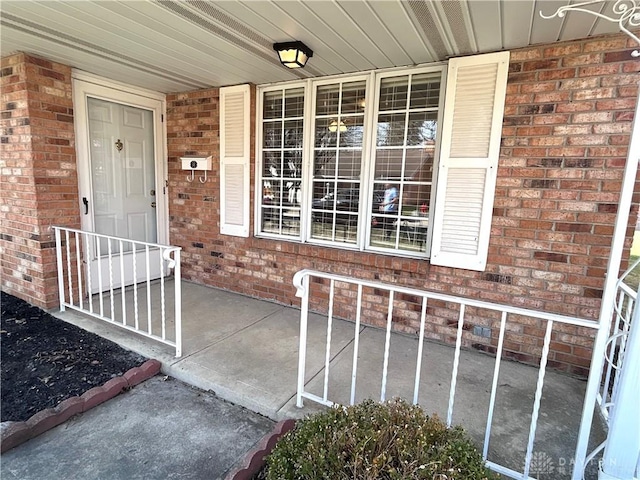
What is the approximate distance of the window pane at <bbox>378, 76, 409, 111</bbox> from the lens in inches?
122

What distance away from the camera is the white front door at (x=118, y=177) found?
358 centimetres

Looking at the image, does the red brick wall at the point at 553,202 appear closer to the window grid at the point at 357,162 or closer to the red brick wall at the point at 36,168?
the window grid at the point at 357,162

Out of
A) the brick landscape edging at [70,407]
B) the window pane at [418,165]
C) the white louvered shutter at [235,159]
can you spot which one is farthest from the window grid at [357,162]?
the brick landscape edging at [70,407]

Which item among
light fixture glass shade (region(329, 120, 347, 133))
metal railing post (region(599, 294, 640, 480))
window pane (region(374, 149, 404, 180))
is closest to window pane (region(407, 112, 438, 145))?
window pane (region(374, 149, 404, 180))

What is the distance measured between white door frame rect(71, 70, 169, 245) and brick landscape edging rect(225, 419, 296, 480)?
3100 mm

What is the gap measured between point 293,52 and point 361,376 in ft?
8.06

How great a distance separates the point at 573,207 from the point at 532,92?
35.3 inches

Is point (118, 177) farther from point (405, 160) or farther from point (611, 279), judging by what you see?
point (611, 279)

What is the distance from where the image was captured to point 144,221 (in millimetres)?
4293

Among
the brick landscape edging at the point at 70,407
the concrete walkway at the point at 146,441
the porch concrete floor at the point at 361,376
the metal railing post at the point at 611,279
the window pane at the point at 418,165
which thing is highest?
the window pane at the point at 418,165

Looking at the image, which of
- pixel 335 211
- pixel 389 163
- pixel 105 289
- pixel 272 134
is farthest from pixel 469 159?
pixel 105 289

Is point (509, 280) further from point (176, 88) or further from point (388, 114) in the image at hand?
point (176, 88)

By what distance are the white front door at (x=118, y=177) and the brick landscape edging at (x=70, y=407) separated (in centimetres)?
128

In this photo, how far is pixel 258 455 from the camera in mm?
1662
